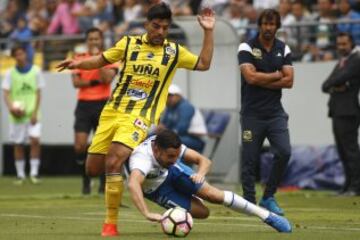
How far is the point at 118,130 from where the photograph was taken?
12227 millimetres

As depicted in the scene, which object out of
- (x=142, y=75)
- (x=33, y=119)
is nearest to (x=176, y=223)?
(x=142, y=75)

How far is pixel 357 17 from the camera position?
21422mm

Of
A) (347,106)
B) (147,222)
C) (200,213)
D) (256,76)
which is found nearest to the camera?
(200,213)

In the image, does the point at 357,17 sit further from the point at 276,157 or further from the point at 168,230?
the point at 168,230

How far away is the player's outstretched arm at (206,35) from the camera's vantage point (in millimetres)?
12484

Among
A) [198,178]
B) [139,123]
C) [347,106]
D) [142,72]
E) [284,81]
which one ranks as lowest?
[347,106]

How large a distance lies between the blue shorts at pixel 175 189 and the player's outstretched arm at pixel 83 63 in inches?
52.8

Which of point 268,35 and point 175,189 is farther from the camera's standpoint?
point 268,35

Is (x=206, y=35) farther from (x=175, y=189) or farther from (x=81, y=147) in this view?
(x=81, y=147)

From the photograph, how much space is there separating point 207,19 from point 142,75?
35.6 inches

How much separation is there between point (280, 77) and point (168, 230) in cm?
385

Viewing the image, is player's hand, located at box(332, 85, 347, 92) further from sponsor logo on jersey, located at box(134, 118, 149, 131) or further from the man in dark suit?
sponsor logo on jersey, located at box(134, 118, 149, 131)

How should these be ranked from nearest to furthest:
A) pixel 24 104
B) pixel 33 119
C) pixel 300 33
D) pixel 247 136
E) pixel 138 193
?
pixel 138 193 < pixel 247 136 < pixel 300 33 < pixel 33 119 < pixel 24 104

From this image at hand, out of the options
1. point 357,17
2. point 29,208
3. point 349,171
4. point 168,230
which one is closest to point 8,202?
point 29,208
